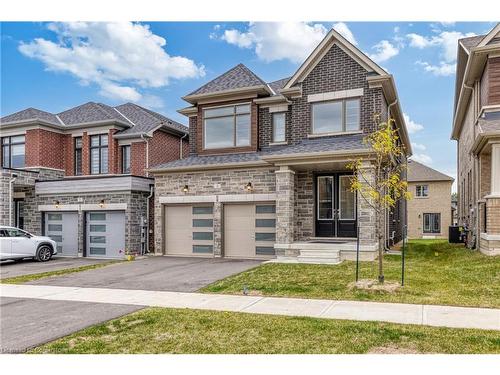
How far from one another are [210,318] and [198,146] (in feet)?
42.1

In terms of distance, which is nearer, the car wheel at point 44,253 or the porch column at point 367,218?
the porch column at point 367,218

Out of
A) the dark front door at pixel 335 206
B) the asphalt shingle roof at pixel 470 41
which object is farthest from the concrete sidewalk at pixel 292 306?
the asphalt shingle roof at pixel 470 41

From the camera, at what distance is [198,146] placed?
1895cm

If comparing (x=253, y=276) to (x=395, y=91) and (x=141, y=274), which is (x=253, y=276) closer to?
(x=141, y=274)

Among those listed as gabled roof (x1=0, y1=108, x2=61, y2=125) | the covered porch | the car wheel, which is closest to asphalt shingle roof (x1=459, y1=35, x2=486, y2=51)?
the covered porch

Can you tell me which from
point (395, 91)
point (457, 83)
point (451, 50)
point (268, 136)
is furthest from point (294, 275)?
point (457, 83)

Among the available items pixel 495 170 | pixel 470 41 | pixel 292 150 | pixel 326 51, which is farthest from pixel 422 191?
pixel 292 150

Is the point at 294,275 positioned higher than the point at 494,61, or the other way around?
the point at 494,61

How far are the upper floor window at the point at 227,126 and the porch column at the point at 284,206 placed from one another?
3.54m

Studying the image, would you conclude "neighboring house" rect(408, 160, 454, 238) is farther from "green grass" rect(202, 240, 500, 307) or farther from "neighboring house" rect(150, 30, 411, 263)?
"green grass" rect(202, 240, 500, 307)

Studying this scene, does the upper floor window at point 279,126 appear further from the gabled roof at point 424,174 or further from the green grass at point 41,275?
the gabled roof at point 424,174

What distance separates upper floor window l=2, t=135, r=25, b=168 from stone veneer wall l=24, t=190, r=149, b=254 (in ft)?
8.76

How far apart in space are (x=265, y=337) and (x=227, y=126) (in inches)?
536

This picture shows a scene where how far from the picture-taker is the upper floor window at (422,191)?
36.8 m
